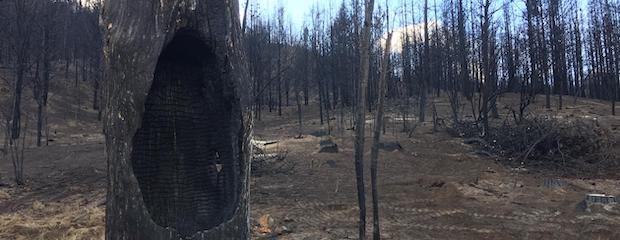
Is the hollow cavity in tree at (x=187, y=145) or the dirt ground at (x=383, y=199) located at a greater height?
the hollow cavity in tree at (x=187, y=145)

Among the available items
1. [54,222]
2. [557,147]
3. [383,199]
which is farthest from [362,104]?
[557,147]

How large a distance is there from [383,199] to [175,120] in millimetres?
6822

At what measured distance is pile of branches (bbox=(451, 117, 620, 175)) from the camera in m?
14.2

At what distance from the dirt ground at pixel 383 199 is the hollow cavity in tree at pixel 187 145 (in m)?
3.32

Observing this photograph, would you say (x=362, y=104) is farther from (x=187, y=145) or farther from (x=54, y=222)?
(x=54, y=222)

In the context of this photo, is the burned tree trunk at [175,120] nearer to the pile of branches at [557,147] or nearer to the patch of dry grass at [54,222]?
the patch of dry grass at [54,222]

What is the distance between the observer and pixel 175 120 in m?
3.41

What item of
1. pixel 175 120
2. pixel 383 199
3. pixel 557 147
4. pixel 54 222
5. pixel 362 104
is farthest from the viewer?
pixel 557 147

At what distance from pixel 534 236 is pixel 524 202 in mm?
2529

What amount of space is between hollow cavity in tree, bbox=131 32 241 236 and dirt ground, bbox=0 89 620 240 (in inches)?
131

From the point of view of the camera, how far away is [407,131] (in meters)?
22.1

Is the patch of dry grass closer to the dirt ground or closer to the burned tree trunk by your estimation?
the dirt ground

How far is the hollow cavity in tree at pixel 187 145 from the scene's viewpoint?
3.27 m

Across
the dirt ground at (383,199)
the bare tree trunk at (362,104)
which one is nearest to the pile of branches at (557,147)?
the dirt ground at (383,199)
